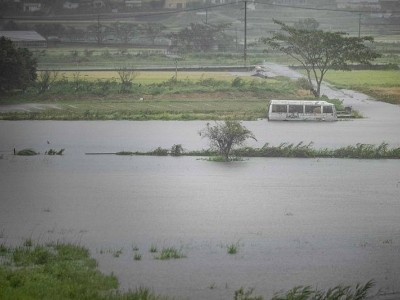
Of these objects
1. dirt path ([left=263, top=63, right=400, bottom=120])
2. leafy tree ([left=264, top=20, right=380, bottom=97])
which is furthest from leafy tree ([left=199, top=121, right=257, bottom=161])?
leafy tree ([left=264, top=20, right=380, bottom=97])

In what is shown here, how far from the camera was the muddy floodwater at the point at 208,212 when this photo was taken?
Result: 19.6 ft

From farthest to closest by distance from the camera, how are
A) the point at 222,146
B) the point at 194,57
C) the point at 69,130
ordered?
the point at 194,57
the point at 69,130
the point at 222,146

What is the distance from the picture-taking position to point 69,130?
12.8 meters

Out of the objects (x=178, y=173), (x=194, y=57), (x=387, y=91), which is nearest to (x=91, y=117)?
(x=178, y=173)

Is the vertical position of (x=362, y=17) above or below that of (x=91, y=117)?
above

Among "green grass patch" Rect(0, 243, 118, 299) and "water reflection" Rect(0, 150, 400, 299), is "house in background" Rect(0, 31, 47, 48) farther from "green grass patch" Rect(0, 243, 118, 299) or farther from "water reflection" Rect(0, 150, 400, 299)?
"green grass patch" Rect(0, 243, 118, 299)

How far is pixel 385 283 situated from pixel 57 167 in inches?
211

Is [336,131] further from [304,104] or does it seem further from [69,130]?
[69,130]

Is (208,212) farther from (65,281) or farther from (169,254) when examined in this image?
(65,281)

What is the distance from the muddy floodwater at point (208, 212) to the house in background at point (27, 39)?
7.66 metres

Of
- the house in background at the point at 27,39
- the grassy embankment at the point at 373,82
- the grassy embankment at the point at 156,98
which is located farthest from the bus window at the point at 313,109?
the house in background at the point at 27,39

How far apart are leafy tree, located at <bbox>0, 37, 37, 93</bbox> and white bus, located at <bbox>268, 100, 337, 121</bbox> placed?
17.1 ft

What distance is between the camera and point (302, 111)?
14.3m

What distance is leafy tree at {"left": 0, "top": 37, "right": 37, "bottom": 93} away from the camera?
606 inches
